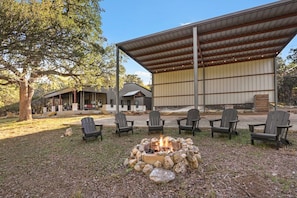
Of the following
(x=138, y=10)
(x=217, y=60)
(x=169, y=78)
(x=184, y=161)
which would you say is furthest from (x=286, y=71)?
(x=184, y=161)

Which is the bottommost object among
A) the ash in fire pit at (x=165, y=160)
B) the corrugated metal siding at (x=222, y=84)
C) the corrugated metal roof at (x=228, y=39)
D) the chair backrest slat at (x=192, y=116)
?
the ash in fire pit at (x=165, y=160)

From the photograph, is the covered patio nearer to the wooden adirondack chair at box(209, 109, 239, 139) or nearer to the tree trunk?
the wooden adirondack chair at box(209, 109, 239, 139)

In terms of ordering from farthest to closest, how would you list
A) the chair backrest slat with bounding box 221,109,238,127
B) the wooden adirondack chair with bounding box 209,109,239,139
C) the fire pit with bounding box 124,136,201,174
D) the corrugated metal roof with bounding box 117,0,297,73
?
1. the corrugated metal roof with bounding box 117,0,297,73
2. the chair backrest slat with bounding box 221,109,238,127
3. the wooden adirondack chair with bounding box 209,109,239,139
4. the fire pit with bounding box 124,136,201,174

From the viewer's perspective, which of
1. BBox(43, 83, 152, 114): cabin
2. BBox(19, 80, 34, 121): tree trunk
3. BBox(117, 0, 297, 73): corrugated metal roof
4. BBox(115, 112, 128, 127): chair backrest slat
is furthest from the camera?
BBox(43, 83, 152, 114): cabin

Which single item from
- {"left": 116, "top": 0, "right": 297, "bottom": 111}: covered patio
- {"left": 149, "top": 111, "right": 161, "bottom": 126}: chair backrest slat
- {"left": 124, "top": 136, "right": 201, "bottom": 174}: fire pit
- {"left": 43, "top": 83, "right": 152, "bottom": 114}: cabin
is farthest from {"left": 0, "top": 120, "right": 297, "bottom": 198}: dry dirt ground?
{"left": 43, "top": 83, "right": 152, "bottom": 114}: cabin

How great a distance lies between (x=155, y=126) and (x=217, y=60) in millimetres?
10000

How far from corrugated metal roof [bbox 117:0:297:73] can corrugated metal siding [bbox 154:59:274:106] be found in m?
0.78

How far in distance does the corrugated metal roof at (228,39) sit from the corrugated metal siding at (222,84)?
→ 2.57ft

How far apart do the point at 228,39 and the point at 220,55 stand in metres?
3.15

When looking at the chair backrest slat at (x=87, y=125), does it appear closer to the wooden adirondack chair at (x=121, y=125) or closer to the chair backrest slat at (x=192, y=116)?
the wooden adirondack chair at (x=121, y=125)

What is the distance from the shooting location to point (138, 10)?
33.9 feet

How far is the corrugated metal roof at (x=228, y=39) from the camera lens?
6711 millimetres

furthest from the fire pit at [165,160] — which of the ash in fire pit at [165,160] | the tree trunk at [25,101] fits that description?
the tree trunk at [25,101]

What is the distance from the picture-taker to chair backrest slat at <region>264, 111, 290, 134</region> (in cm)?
412
